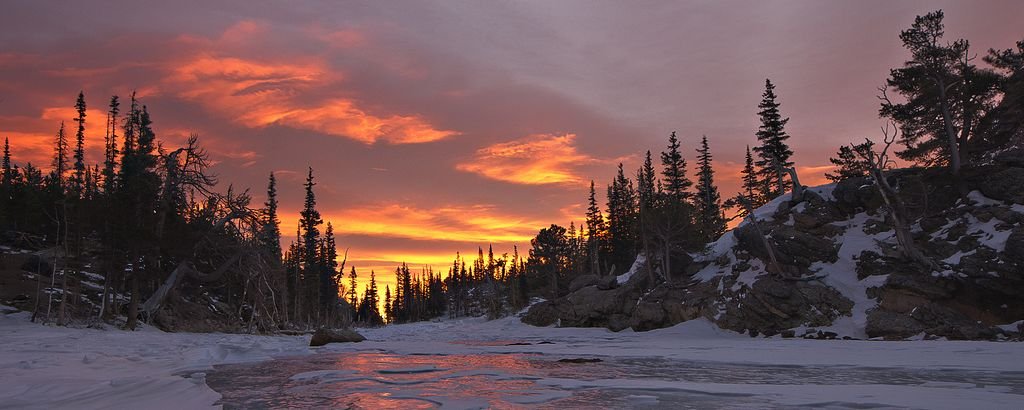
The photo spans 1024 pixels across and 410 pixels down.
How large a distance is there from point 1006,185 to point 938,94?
6.46 m

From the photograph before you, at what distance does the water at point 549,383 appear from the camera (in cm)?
653

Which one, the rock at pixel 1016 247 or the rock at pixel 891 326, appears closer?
the rock at pixel 1016 247

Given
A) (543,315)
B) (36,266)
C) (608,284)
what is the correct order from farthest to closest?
1. (543,315)
2. (608,284)
3. (36,266)

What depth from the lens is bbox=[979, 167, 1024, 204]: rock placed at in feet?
83.3

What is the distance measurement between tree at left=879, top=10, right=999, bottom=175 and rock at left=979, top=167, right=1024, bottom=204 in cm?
179

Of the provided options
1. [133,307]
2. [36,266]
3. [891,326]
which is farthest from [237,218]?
[891,326]

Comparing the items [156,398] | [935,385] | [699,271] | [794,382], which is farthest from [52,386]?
[699,271]

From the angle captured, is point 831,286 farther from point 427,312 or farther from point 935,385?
point 427,312

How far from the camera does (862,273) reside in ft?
86.3

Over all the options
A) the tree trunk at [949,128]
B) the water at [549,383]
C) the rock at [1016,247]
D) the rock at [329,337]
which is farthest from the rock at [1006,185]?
the rock at [329,337]

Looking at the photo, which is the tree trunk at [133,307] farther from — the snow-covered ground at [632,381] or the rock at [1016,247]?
the rock at [1016,247]

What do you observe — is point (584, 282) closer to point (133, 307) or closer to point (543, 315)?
point (543, 315)

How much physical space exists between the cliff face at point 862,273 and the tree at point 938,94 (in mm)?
2193

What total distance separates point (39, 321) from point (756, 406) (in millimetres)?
30649
